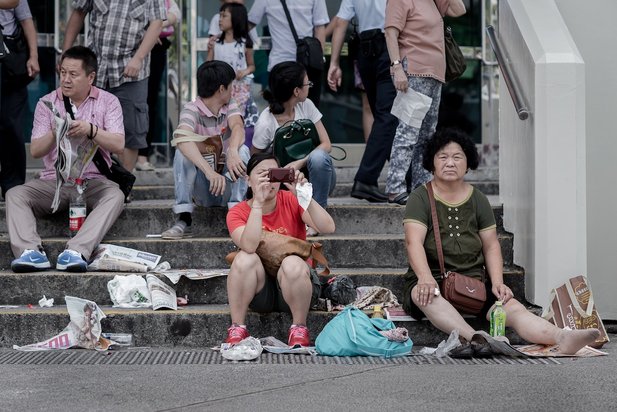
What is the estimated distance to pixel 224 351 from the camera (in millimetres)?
6230

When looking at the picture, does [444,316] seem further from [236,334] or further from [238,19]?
[238,19]

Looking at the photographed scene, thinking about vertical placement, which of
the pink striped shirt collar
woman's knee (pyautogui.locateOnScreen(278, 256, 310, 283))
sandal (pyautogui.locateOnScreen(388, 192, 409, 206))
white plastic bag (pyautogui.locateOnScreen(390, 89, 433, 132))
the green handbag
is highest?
the pink striped shirt collar

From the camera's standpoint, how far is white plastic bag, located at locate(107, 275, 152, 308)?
695 centimetres

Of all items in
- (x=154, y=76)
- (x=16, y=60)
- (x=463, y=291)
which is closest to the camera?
(x=463, y=291)

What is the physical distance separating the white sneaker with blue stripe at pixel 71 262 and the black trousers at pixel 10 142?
1411 millimetres

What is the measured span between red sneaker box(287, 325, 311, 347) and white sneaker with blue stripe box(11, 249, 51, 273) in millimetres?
1718

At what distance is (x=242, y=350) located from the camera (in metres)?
6.17


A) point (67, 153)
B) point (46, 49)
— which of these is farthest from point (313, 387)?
point (46, 49)

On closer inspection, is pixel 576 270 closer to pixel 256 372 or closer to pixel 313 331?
pixel 313 331

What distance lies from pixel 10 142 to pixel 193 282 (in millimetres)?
2131

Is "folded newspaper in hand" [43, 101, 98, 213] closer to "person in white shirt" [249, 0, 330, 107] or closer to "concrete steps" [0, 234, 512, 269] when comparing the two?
"concrete steps" [0, 234, 512, 269]

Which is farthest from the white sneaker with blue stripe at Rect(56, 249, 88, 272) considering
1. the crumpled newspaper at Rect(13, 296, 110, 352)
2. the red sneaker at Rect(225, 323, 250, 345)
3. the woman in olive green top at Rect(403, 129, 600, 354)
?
the woman in olive green top at Rect(403, 129, 600, 354)

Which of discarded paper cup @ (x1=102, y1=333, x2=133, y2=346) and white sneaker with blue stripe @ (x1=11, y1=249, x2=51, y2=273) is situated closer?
discarded paper cup @ (x1=102, y1=333, x2=133, y2=346)

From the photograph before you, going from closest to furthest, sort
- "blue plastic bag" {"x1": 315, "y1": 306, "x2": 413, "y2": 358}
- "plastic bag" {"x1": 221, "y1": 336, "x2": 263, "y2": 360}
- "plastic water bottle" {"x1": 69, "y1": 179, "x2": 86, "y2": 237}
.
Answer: "plastic bag" {"x1": 221, "y1": 336, "x2": 263, "y2": 360} → "blue plastic bag" {"x1": 315, "y1": 306, "x2": 413, "y2": 358} → "plastic water bottle" {"x1": 69, "y1": 179, "x2": 86, "y2": 237}
